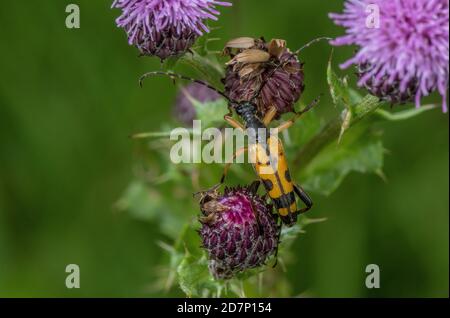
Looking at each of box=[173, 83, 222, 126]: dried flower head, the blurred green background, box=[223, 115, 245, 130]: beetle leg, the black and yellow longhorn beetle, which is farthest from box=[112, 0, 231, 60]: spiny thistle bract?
→ the blurred green background

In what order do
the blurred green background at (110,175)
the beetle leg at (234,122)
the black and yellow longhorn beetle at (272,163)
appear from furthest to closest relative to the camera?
the blurred green background at (110,175) < the beetle leg at (234,122) < the black and yellow longhorn beetle at (272,163)

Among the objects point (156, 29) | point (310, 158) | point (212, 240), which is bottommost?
point (212, 240)

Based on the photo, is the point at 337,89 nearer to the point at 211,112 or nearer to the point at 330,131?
the point at 330,131

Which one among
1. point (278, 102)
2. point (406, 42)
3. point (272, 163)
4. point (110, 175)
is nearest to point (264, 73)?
point (278, 102)

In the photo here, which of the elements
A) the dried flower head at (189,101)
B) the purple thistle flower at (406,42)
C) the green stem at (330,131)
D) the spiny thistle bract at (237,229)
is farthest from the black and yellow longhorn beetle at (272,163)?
the dried flower head at (189,101)

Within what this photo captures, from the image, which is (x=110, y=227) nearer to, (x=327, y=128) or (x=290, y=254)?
(x=290, y=254)

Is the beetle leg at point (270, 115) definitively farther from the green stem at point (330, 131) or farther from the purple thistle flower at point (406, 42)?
the purple thistle flower at point (406, 42)

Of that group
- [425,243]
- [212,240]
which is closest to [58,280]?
[212,240]
